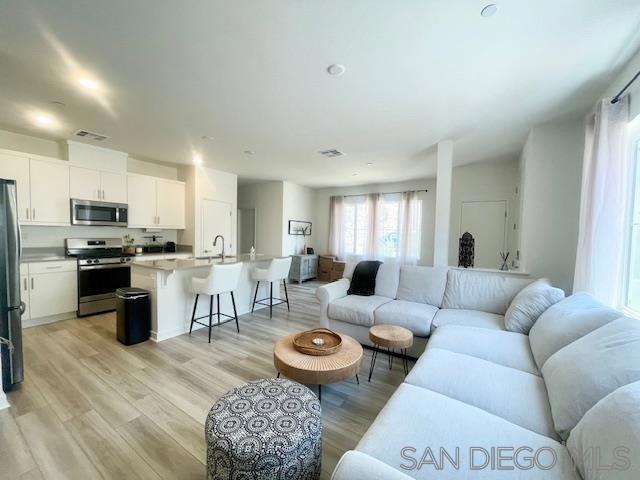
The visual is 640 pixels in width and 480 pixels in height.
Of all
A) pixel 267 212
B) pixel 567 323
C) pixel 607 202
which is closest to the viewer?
pixel 567 323

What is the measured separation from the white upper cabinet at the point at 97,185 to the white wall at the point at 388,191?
460 cm

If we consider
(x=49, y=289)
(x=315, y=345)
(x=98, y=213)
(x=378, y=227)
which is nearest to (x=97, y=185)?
(x=98, y=213)

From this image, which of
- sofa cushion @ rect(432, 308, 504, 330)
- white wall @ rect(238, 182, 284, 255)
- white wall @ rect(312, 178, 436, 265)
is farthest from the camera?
white wall @ rect(238, 182, 284, 255)

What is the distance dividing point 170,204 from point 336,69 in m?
4.37

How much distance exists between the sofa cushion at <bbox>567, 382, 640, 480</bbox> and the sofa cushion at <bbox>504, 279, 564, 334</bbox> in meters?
1.48

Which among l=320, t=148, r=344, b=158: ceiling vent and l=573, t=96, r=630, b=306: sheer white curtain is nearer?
l=573, t=96, r=630, b=306: sheer white curtain

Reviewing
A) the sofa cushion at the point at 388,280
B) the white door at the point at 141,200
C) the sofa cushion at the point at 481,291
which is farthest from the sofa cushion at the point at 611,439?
the white door at the point at 141,200

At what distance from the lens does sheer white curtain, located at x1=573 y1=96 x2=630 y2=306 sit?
6.54 feet

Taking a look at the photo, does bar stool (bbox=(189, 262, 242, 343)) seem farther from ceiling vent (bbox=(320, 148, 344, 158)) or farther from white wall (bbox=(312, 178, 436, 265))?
white wall (bbox=(312, 178, 436, 265))

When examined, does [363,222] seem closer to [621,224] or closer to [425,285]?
[425,285]

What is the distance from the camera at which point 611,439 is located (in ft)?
2.69

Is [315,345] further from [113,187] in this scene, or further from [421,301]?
[113,187]

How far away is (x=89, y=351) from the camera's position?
2789 mm

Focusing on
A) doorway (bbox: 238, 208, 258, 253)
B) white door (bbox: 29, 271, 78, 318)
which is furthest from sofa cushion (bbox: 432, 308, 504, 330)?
doorway (bbox: 238, 208, 258, 253)
